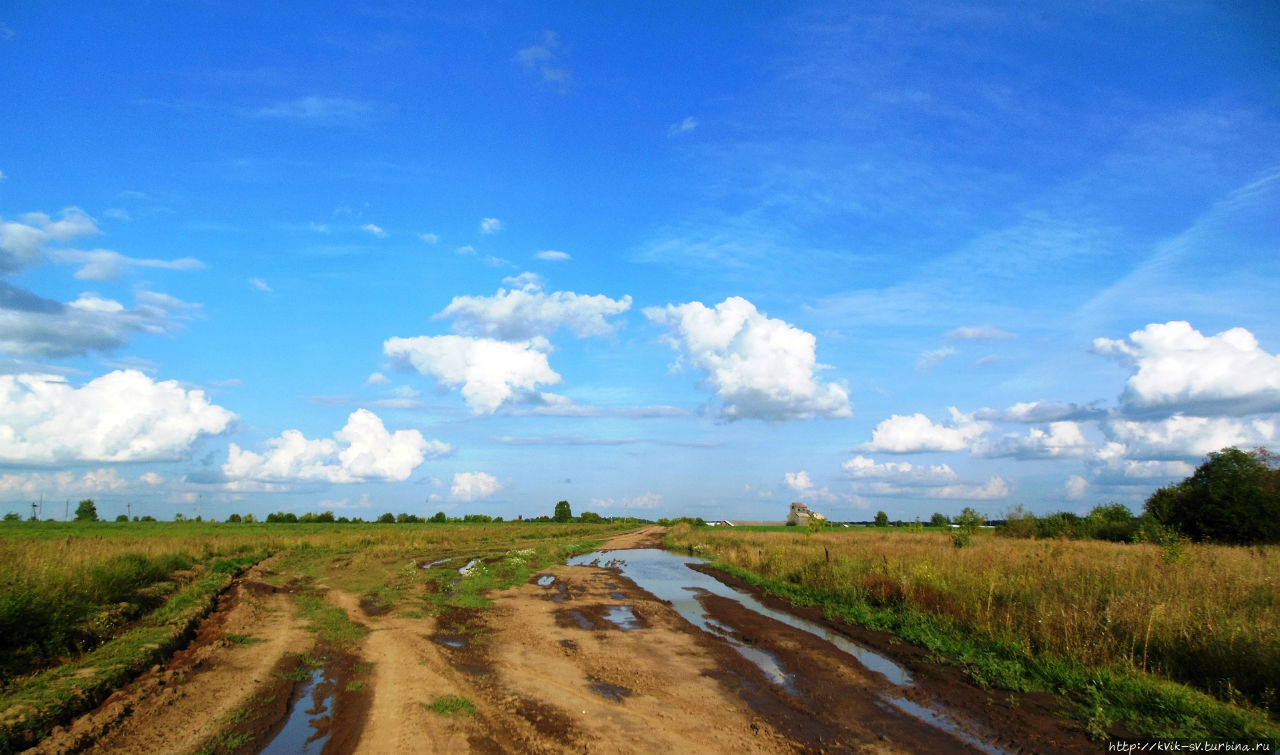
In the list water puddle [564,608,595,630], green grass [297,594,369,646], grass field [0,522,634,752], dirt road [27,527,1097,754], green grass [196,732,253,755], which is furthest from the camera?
water puddle [564,608,595,630]

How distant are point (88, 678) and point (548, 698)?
6805 millimetres

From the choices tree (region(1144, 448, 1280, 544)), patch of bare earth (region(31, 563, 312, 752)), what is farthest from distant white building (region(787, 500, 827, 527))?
patch of bare earth (region(31, 563, 312, 752))

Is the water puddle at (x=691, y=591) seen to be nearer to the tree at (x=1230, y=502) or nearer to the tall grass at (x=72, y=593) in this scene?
the tall grass at (x=72, y=593)

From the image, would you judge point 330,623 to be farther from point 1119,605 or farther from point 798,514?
point 798,514

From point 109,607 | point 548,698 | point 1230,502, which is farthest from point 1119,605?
point 1230,502

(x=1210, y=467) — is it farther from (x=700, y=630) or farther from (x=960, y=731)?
(x=960, y=731)

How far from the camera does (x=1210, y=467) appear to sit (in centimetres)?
3578

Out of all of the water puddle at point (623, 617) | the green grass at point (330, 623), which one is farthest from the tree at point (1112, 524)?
the green grass at point (330, 623)

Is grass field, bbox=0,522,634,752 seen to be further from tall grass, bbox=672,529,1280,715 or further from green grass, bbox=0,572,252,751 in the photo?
tall grass, bbox=672,529,1280,715

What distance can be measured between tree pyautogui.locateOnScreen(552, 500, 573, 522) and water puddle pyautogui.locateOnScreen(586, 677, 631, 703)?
376ft

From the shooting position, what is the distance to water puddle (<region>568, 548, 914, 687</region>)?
12.7 m

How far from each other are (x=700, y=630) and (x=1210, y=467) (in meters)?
37.2

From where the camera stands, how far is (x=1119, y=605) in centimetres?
1141

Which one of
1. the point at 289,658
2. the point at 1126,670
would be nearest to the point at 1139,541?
the point at 1126,670
